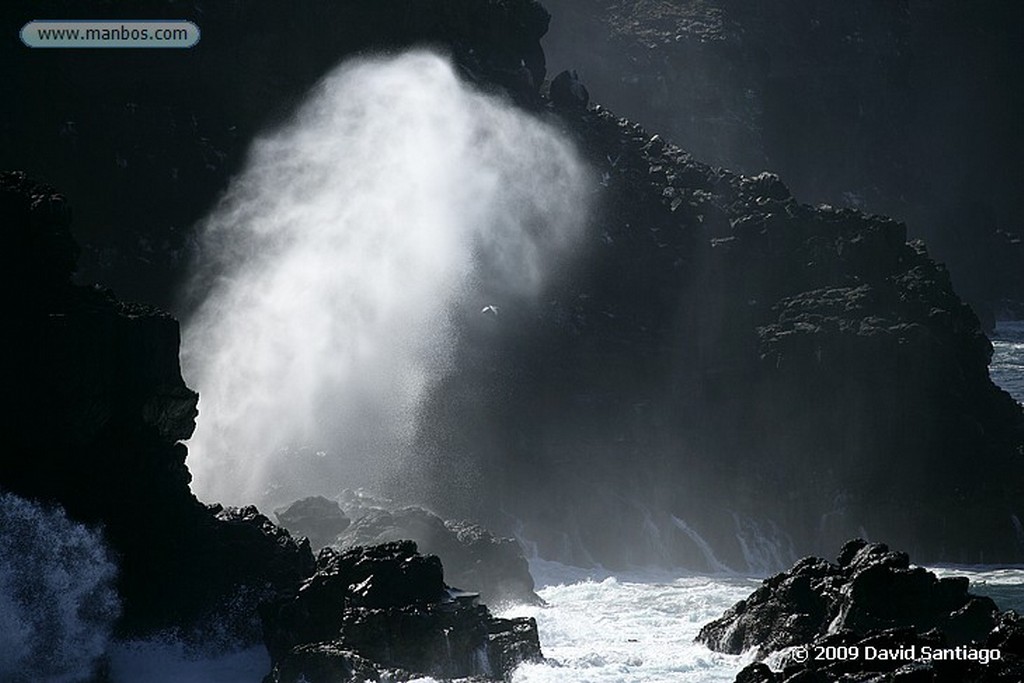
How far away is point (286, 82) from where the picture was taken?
331 ft

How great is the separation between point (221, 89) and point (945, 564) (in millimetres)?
48591

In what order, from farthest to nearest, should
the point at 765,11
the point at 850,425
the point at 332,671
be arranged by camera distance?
the point at 765,11, the point at 850,425, the point at 332,671

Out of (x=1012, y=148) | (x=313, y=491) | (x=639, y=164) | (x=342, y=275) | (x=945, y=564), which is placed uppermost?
(x=1012, y=148)

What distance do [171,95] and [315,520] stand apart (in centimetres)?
3424

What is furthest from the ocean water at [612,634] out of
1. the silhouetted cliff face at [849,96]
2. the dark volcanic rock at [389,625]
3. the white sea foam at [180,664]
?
the silhouetted cliff face at [849,96]

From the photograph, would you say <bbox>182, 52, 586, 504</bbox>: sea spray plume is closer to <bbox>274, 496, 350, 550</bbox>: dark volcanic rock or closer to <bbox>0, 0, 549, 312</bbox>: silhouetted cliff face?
<bbox>0, 0, 549, 312</bbox>: silhouetted cliff face

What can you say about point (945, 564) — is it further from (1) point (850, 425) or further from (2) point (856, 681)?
(2) point (856, 681)

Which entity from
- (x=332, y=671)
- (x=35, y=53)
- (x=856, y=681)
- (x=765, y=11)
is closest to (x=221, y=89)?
(x=35, y=53)

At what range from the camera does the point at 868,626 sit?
50.9 meters

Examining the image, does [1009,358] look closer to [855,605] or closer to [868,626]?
[855,605]

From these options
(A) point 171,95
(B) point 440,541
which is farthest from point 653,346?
(A) point 171,95

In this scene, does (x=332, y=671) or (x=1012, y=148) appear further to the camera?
(x=1012, y=148)

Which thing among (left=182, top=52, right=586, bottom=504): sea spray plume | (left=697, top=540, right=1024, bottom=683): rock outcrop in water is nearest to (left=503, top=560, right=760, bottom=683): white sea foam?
(left=697, top=540, right=1024, bottom=683): rock outcrop in water


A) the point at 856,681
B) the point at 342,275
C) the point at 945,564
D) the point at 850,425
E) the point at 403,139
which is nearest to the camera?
the point at 856,681
